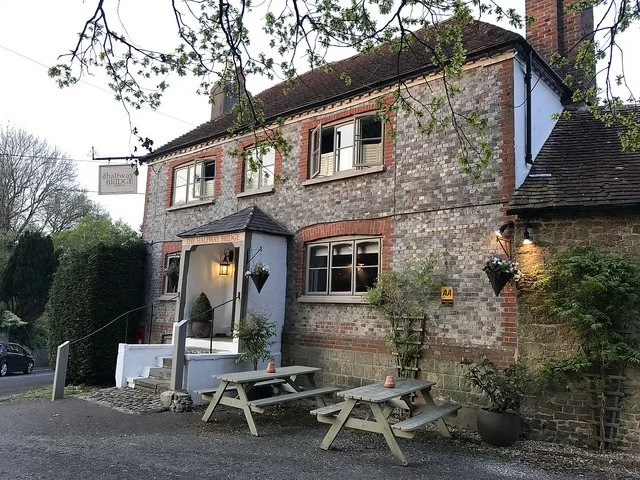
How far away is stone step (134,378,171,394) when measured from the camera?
10294mm

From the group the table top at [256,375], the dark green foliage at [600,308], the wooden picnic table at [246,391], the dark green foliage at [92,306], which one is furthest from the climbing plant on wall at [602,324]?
the dark green foliage at [92,306]

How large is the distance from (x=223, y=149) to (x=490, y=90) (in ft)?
23.6

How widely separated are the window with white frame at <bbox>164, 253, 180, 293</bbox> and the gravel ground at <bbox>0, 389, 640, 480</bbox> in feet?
18.9

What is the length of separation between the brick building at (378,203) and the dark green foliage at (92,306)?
7.93 feet

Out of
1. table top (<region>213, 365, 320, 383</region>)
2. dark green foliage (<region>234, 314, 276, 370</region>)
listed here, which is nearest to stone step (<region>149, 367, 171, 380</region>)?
dark green foliage (<region>234, 314, 276, 370</region>)

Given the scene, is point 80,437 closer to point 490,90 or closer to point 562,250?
point 562,250

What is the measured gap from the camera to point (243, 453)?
6.48m

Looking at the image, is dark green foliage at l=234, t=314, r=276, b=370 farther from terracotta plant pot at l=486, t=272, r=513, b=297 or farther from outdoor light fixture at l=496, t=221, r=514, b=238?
outdoor light fixture at l=496, t=221, r=514, b=238

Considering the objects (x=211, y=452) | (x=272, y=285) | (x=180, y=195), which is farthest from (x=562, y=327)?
(x=180, y=195)

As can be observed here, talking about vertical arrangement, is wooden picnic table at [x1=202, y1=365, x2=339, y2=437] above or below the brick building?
below

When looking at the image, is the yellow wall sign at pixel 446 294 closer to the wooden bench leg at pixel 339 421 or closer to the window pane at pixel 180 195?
the wooden bench leg at pixel 339 421

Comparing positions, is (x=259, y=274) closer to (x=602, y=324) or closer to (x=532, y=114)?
(x=532, y=114)

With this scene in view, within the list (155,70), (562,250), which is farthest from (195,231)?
(562,250)

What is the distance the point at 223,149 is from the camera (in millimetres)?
13602
